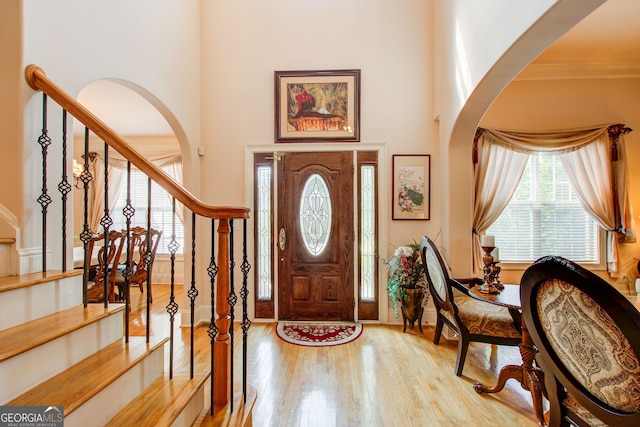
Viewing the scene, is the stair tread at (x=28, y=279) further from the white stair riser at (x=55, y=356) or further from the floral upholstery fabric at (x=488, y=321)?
the floral upholstery fabric at (x=488, y=321)

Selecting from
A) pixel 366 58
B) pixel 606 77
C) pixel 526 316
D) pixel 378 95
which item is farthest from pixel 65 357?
pixel 606 77

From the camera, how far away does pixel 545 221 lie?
3.84m

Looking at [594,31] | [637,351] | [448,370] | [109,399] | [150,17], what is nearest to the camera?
[637,351]

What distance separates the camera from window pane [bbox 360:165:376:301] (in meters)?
3.62

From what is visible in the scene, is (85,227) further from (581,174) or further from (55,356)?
(581,174)

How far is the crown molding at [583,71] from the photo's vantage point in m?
3.63

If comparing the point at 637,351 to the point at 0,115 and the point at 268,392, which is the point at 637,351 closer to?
the point at 268,392

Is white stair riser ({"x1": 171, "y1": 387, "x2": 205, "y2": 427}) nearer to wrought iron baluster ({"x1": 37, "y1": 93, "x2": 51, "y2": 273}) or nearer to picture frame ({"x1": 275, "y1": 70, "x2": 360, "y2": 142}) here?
wrought iron baluster ({"x1": 37, "y1": 93, "x2": 51, "y2": 273})

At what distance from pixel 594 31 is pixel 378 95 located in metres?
2.30

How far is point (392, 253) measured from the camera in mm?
3602

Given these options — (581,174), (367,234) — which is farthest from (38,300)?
(581,174)

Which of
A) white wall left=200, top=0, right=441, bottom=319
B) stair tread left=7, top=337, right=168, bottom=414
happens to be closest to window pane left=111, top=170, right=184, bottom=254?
white wall left=200, top=0, right=441, bottom=319

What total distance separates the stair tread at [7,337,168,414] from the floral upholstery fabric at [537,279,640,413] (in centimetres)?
192

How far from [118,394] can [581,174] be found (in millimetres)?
5010
